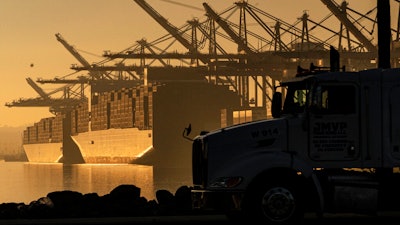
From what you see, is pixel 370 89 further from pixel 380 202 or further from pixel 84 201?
pixel 84 201

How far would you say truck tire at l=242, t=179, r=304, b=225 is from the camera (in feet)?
51.1

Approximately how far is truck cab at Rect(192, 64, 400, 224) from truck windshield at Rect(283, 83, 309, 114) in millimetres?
18

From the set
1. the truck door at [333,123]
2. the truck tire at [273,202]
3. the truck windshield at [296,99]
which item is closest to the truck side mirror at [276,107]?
the truck windshield at [296,99]

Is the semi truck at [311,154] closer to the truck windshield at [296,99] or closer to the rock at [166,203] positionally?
the truck windshield at [296,99]

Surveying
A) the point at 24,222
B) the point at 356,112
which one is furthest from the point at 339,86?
the point at 24,222

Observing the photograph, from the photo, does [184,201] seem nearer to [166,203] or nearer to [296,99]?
[166,203]

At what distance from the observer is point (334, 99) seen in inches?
635

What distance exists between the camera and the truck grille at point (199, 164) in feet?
52.4

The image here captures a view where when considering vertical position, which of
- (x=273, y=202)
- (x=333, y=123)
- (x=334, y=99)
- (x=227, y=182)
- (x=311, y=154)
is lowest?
(x=273, y=202)

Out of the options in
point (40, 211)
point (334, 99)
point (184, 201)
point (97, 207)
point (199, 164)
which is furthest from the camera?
point (97, 207)

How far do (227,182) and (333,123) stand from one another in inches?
84.3

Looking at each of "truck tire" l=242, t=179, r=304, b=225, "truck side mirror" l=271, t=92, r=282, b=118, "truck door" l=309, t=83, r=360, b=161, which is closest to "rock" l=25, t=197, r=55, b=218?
"truck tire" l=242, t=179, r=304, b=225

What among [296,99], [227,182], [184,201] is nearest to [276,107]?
[296,99]

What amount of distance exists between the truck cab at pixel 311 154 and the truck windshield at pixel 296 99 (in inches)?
0.7
